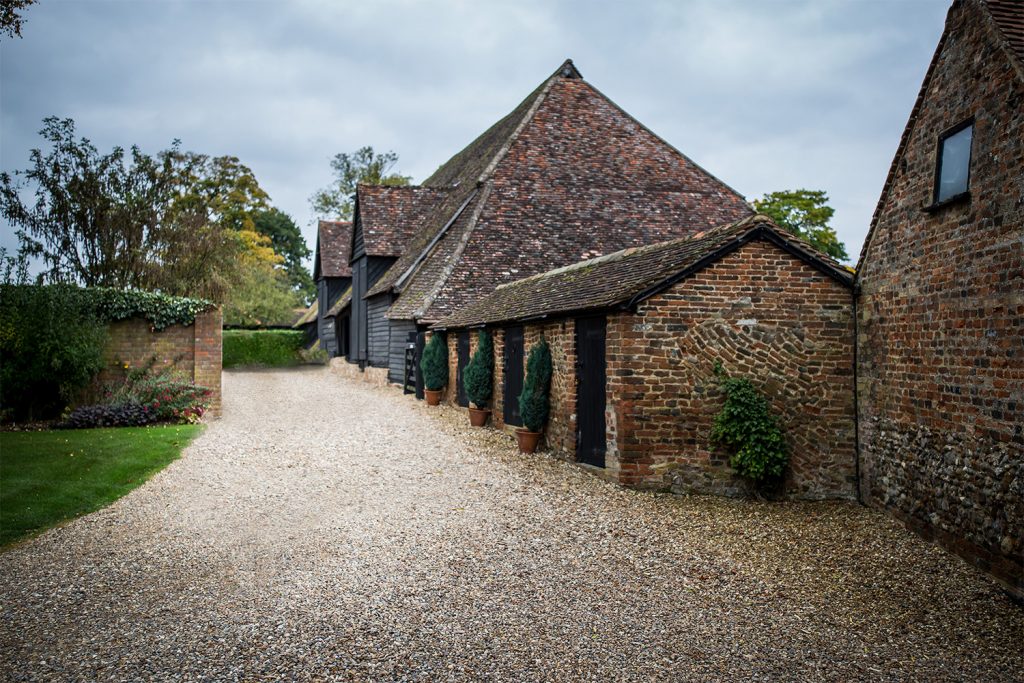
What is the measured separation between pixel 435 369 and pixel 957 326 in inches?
535

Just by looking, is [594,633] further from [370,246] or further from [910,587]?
[370,246]

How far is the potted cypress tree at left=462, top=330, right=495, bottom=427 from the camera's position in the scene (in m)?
15.6

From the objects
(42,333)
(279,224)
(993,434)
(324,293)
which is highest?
(279,224)

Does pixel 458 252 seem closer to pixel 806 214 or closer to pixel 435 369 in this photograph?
pixel 435 369

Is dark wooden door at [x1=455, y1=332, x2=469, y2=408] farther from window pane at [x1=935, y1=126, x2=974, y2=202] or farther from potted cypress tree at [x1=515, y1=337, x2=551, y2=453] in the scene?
window pane at [x1=935, y1=126, x2=974, y2=202]

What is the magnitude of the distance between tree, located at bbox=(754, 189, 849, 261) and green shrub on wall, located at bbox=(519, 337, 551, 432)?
1985 cm

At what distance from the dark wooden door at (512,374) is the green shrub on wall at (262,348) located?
2810cm

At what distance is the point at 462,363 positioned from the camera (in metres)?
18.1

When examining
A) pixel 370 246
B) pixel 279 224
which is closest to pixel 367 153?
pixel 279 224

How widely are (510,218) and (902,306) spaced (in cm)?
1544

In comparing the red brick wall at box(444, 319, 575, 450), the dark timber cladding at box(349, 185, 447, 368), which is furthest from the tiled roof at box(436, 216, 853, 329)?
the dark timber cladding at box(349, 185, 447, 368)

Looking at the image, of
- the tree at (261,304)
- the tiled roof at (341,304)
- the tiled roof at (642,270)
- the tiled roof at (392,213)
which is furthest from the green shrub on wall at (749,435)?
the tree at (261,304)

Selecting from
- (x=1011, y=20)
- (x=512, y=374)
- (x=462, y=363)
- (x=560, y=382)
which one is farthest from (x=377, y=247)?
(x=1011, y=20)

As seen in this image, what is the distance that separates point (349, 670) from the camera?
195 inches
